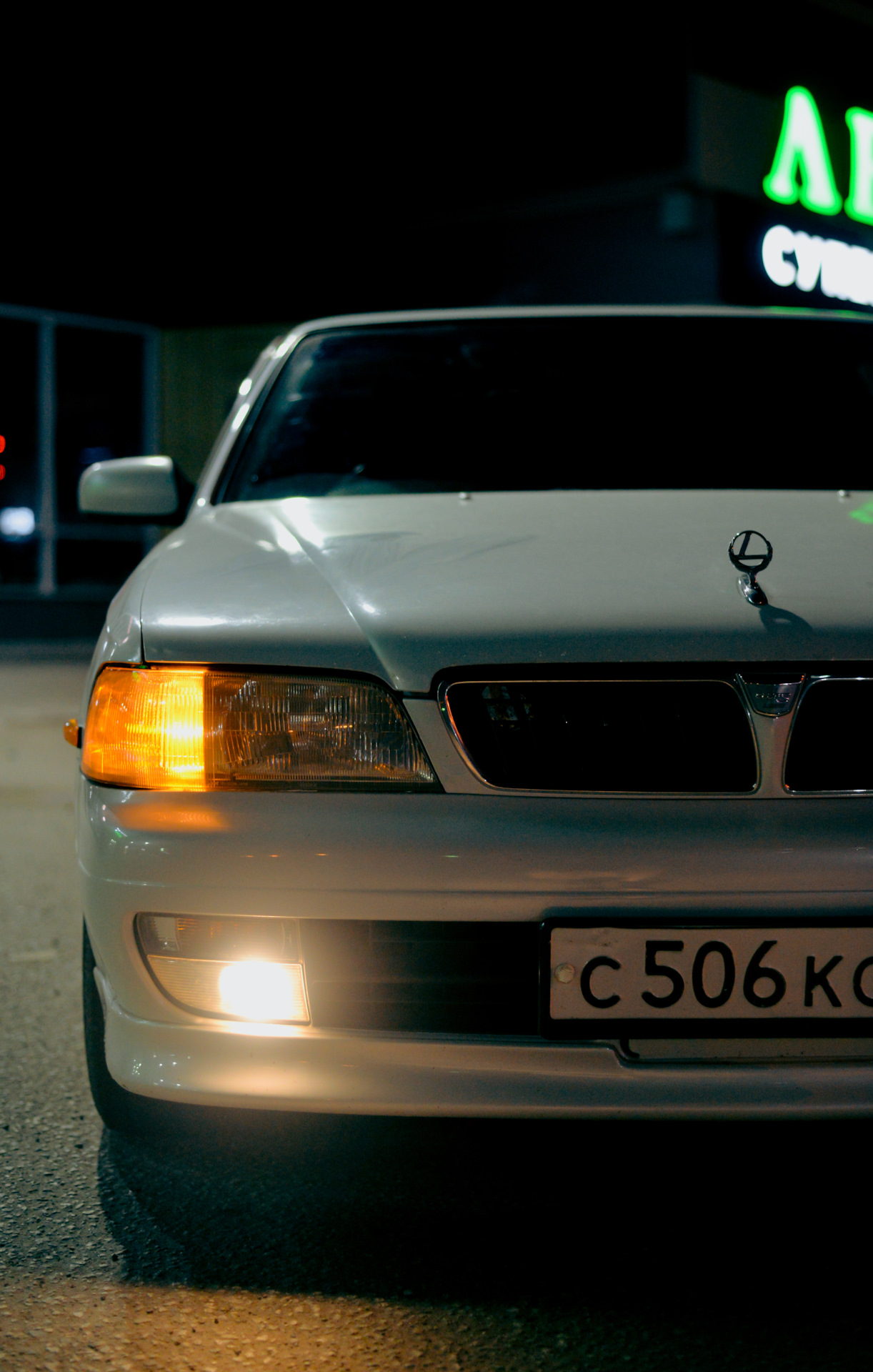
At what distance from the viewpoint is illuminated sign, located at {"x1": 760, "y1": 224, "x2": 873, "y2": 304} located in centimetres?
1337

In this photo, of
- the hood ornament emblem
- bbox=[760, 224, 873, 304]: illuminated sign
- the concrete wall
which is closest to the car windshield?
the hood ornament emblem

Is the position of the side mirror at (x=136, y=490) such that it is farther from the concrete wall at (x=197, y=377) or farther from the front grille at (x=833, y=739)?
the concrete wall at (x=197, y=377)

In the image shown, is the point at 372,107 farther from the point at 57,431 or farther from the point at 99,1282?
the point at 99,1282

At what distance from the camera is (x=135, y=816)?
73.2 inches

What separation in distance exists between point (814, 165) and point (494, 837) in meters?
13.5

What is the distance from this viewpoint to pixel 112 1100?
220 cm

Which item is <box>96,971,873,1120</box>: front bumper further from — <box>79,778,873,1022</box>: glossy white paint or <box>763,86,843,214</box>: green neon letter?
<box>763,86,843,214</box>: green neon letter

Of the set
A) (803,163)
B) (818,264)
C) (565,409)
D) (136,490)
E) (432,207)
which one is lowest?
(136,490)

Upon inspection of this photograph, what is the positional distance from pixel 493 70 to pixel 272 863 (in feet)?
41.4

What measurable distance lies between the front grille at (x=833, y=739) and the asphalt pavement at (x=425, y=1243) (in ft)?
1.70

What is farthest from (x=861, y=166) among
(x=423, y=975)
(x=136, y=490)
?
(x=423, y=975)

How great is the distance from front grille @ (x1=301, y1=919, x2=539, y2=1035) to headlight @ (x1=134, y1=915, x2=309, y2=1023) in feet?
0.09

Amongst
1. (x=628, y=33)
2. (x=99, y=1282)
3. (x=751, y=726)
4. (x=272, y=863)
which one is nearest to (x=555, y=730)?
(x=751, y=726)

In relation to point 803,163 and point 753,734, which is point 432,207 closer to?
point 803,163
